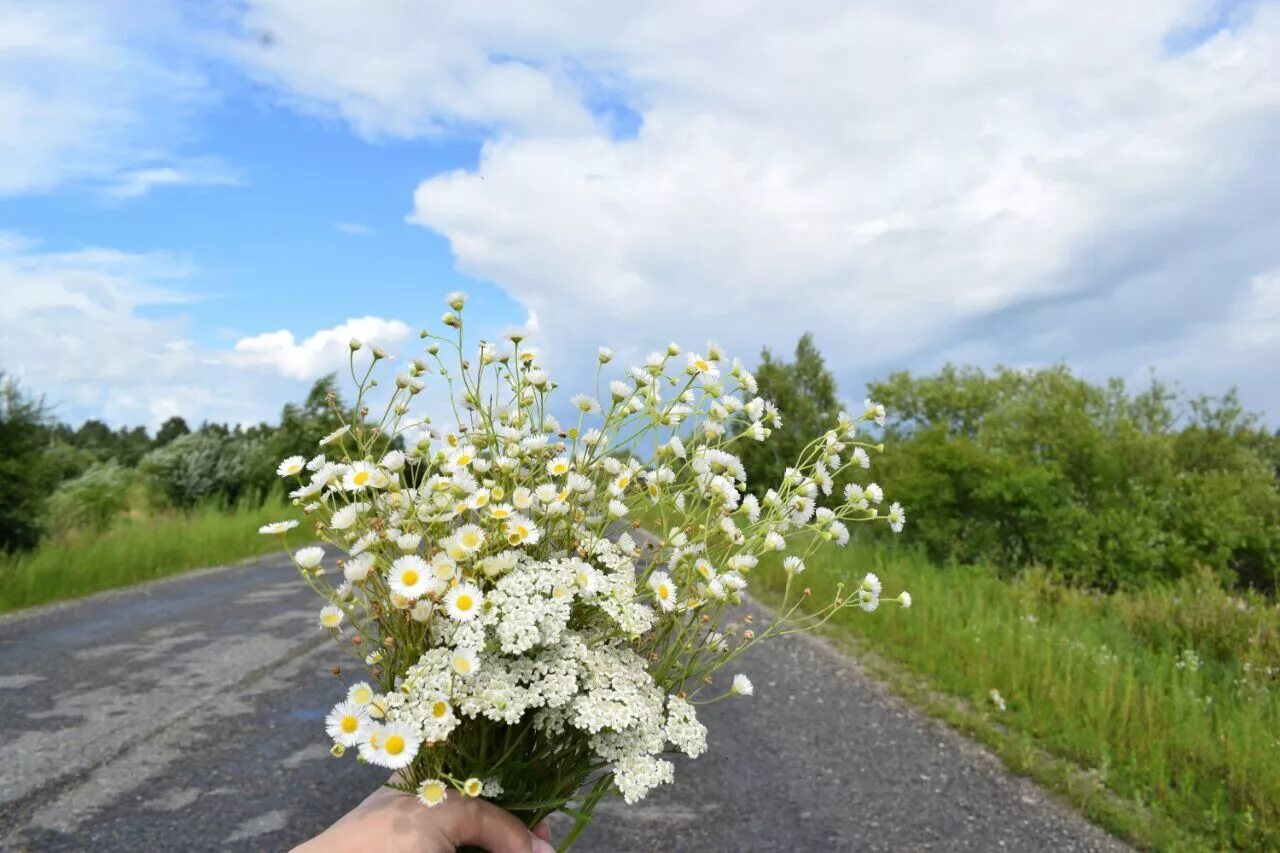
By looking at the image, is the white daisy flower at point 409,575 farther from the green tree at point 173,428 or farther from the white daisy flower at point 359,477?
the green tree at point 173,428

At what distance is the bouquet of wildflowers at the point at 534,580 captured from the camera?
5.94 feet

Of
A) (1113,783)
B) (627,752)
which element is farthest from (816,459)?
(1113,783)

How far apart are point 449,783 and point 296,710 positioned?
479 cm

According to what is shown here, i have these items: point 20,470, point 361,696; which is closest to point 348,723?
point 361,696

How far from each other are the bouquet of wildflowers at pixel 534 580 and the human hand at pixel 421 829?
0.04 m

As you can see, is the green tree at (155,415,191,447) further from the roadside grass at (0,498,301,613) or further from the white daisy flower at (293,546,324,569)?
the white daisy flower at (293,546,324,569)

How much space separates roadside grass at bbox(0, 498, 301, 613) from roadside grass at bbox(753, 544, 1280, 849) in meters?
8.17

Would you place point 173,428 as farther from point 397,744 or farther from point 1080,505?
point 397,744

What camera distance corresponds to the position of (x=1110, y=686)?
604 cm

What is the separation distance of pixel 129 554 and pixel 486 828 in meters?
12.1

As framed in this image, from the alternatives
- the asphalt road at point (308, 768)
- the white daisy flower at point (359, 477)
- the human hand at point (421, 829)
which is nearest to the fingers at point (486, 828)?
the human hand at point (421, 829)

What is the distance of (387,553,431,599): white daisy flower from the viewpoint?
5.86 ft

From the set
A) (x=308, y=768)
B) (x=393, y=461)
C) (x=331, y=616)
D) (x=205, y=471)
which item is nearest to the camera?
(x=331, y=616)

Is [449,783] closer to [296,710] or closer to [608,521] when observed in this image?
[608,521]
